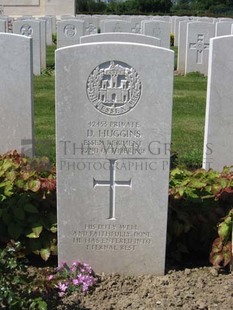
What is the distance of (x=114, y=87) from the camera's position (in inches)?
137

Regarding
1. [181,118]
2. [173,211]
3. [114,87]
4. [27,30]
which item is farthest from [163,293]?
[27,30]

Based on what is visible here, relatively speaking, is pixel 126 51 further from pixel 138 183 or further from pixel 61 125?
pixel 138 183

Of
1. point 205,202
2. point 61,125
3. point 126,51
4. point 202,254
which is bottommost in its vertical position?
point 202,254

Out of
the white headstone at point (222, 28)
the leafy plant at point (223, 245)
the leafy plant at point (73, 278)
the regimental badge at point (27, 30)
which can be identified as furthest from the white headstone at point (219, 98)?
the white headstone at point (222, 28)

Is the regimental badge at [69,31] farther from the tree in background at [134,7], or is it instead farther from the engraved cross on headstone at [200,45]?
the tree in background at [134,7]

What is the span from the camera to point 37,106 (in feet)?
29.2

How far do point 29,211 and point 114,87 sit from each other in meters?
1.01

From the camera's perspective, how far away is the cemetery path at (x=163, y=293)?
3.42 metres

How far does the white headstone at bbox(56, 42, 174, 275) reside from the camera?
3420 mm

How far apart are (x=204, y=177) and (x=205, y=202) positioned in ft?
0.64

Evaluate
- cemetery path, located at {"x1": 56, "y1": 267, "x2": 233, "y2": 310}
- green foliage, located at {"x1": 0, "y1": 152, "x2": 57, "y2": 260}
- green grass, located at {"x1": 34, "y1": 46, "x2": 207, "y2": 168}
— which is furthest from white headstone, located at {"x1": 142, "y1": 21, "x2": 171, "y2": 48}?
cemetery path, located at {"x1": 56, "y1": 267, "x2": 233, "y2": 310}

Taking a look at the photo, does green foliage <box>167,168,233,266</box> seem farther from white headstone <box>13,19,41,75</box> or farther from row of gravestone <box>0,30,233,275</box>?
white headstone <box>13,19,41,75</box>

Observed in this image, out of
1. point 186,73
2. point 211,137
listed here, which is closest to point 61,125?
point 211,137

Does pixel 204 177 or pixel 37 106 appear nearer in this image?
pixel 204 177
